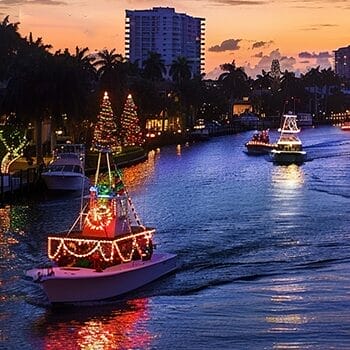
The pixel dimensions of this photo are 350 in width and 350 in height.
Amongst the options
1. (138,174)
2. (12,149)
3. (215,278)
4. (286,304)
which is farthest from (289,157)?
(286,304)

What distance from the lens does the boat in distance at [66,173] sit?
67.4m

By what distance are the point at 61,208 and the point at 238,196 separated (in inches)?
572

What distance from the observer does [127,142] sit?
108 metres

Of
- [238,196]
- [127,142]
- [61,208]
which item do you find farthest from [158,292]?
[127,142]

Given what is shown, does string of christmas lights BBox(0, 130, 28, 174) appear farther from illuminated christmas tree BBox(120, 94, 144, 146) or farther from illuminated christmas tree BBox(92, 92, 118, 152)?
illuminated christmas tree BBox(120, 94, 144, 146)

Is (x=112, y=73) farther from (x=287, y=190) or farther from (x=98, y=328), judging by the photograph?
(x=98, y=328)

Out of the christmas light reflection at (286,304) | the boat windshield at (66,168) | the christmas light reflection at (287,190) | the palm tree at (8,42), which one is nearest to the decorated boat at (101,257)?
the christmas light reflection at (286,304)

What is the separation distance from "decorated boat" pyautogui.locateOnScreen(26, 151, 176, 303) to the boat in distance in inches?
1233

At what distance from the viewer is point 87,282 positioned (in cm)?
3203

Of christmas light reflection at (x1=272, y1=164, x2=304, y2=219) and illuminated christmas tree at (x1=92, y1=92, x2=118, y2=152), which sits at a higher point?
illuminated christmas tree at (x1=92, y1=92, x2=118, y2=152)

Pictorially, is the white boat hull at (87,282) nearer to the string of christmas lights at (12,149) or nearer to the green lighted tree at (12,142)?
the string of christmas lights at (12,149)

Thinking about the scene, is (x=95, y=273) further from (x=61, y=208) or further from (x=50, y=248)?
Answer: (x=61, y=208)

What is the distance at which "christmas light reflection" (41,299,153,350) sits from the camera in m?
29.8

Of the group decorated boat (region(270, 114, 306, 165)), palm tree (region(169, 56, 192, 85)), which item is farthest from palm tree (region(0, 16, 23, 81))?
palm tree (region(169, 56, 192, 85))
